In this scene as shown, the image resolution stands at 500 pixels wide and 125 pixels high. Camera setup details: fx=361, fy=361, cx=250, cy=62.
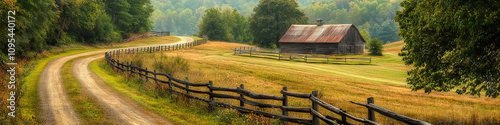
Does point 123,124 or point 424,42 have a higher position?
point 424,42

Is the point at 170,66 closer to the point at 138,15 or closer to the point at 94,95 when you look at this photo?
the point at 94,95

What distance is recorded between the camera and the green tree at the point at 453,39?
12.1 metres

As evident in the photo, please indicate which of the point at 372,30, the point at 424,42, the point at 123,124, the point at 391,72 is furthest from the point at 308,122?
the point at 372,30

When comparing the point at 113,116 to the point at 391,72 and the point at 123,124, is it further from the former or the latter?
the point at 391,72

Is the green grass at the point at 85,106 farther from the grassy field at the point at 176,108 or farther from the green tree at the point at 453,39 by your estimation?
the green tree at the point at 453,39

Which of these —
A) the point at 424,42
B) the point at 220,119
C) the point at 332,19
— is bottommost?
the point at 220,119

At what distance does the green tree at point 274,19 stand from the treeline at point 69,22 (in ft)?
84.5

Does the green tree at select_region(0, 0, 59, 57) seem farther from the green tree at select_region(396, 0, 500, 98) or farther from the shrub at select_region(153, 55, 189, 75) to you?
the green tree at select_region(396, 0, 500, 98)

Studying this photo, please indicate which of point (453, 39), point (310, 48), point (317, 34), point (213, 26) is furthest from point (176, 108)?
point (213, 26)

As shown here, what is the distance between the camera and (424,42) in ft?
49.3

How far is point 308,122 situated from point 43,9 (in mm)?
33020

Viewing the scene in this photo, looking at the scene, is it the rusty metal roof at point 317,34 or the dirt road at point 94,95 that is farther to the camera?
the rusty metal roof at point 317,34

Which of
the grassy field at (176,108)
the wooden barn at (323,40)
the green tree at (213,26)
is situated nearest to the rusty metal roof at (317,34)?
the wooden barn at (323,40)

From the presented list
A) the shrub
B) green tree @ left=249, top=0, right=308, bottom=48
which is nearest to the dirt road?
the shrub
